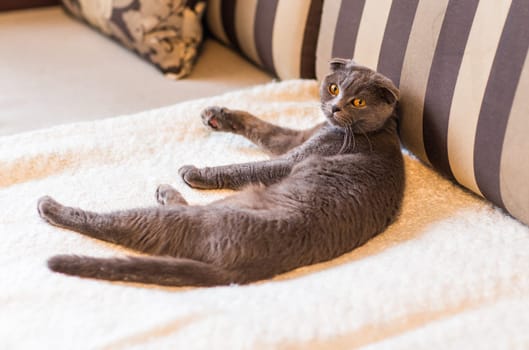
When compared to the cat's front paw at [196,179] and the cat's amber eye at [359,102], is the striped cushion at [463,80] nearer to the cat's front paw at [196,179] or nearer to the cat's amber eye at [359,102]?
the cat's amber eye at [359,102]

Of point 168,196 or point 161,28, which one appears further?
point 161,28

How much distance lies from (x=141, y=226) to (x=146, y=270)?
0.38ft

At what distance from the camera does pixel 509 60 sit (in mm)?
1191

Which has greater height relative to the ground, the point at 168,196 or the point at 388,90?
the point at 388,90

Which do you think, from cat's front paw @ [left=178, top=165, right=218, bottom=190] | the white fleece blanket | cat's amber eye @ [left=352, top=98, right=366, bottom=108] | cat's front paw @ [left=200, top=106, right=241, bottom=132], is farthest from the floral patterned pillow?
cat's amber eye @ [left=352, top=98, right=366, bottom=108]

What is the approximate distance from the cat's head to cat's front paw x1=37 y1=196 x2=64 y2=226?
0.60m

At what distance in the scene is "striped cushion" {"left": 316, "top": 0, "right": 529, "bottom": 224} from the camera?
1189 millimetres

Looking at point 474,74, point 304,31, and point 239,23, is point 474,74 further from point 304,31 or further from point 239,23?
point 239,23

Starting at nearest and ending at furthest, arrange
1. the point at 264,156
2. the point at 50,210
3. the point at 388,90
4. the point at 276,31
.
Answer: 1. the point at 50,210
2. the point at 388,90
3. the point at 264,156
4. the point at 276,31

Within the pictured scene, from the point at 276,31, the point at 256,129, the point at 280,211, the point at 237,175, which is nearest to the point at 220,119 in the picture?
the point at 256,129

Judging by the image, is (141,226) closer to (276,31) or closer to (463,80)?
(463,80)

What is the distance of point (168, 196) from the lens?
131 cm

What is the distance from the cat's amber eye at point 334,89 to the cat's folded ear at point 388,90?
10 cm

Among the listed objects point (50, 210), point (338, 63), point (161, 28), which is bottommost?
point (50, 210)
